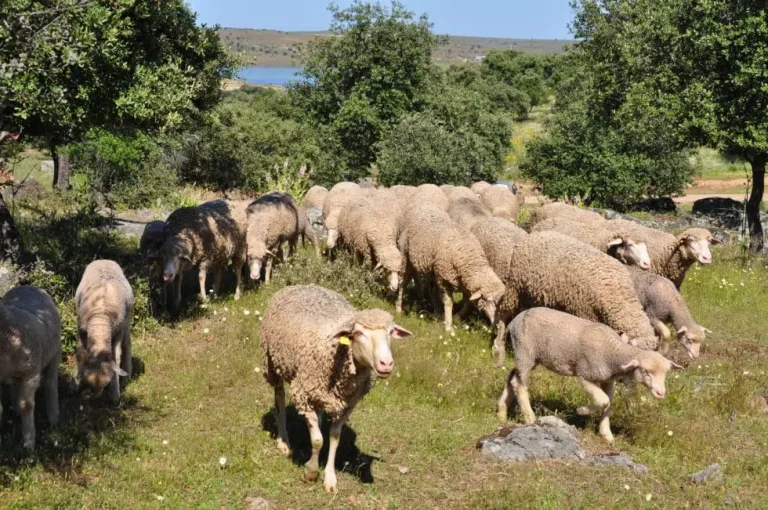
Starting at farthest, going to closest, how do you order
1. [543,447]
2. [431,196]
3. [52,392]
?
[431,196] → [52,392] → [543,447]

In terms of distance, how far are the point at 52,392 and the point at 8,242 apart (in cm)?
436

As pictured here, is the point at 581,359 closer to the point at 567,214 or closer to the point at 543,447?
the point at 543,447

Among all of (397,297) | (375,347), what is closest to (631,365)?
(375,347)

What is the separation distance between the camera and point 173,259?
13234 mm

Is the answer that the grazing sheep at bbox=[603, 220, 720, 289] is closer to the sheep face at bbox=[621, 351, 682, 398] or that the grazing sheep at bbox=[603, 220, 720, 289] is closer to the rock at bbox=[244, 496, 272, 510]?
the sheep face at bbox=[621, 351, 682, 398]

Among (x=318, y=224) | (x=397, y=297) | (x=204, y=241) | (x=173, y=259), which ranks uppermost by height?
(x=204, y=241)

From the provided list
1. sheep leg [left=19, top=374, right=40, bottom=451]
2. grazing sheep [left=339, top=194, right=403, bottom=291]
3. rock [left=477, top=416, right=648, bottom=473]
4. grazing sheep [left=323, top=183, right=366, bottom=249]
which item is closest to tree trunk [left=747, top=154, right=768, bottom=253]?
grazing sheep [left=339, top=194, right=403, bottom=291]

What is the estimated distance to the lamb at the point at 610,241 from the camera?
13.3 meters

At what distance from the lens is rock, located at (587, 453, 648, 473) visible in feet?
26.5

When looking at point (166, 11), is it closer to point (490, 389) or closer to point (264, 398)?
point (264, 398)

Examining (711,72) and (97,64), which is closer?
(97,64)

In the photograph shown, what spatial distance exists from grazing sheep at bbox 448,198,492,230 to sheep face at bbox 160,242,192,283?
18.0 feet

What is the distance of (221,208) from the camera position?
50.4 feet

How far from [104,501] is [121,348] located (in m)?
3.40
